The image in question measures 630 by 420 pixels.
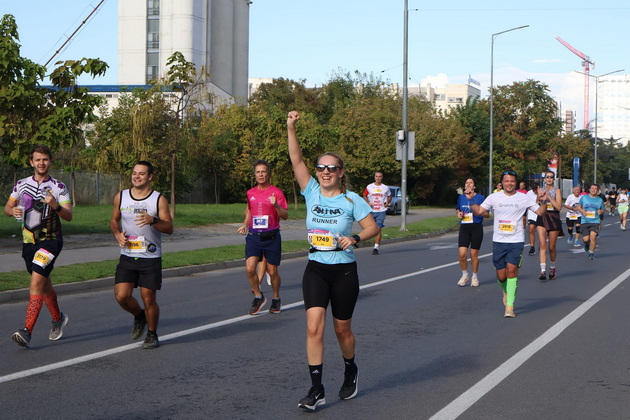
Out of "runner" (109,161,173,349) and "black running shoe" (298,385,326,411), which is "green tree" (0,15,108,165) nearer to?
"runner" (109,161,173,349)

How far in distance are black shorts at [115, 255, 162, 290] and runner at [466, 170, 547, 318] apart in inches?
172

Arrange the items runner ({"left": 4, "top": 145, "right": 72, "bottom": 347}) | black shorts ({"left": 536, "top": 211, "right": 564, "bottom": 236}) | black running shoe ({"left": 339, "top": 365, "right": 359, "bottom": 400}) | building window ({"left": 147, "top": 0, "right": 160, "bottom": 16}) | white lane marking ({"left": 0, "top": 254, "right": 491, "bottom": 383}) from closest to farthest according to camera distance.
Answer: black running shoe ({"left": 339, "top": 365, "right": 359, "bottom": 400}) → white lane marking ({"left": 0, "top": 254, "right": 491, "bottom": 383}) → runner ({"left": 4, "top": 145, "right": 72, "bottom": 347}) → black shorts ({"left": 536, "top": 211, "right": 564, "bottom": 236}) → building window ({"left": 147, "top": 0, "right": 160, "bottom": 16})

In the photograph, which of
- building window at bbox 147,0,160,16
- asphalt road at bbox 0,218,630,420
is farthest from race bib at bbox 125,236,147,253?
building window at bbox 147,0,160,16

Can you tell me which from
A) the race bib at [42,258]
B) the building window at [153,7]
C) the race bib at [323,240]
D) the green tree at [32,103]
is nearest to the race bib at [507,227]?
the race bib at [323,240]

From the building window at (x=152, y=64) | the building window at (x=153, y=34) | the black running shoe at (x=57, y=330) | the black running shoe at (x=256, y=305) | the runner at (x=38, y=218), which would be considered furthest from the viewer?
the building window at (x=152, y=64)

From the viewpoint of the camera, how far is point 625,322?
9.95 meters

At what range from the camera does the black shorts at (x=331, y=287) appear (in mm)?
5831

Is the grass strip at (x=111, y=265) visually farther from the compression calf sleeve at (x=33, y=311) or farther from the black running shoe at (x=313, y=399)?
the black running shoe at (x=313, y=399)

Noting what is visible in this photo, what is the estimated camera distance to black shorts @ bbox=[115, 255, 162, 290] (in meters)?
7.66

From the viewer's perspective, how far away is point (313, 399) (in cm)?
570

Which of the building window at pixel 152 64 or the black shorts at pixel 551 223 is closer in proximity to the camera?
the black shorts at pixel 551 223

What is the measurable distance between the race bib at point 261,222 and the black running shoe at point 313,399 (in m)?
4.57

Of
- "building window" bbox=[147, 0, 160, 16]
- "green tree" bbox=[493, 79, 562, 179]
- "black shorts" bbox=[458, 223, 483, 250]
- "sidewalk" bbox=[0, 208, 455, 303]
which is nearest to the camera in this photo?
"sidewalk" bbox=[0, 208, 455, 303]

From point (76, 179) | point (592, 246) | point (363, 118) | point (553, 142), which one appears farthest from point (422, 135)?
point (592, 246)
